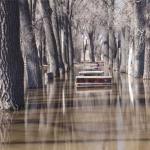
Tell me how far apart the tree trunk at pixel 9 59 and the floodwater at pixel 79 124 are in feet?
1.86

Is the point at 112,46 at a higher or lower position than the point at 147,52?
higher

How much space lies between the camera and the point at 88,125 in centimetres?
1280

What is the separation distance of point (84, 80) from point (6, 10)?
10.9 m

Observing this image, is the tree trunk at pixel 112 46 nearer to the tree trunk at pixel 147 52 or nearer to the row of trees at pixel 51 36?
the row of trees at pixel 51 36

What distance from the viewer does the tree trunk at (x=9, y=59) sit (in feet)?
51.6

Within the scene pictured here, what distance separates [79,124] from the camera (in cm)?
1303

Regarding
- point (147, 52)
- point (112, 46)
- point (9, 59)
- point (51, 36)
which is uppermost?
point (51, 36)

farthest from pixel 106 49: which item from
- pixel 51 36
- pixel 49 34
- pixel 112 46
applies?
pixel 49 34

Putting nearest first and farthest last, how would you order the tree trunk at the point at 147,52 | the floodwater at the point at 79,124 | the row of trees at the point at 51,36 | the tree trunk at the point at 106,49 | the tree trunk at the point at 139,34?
the floodwater at the point at 79,124 → the row of trees at the point at 51,36 → the tree trunk at the point at 147,52 → the tree trunk at the point at 139,34 → the tree trunk at the point at 106,49

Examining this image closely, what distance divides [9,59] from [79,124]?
394cm

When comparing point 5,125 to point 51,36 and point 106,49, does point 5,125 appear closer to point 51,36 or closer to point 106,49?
point 51,36

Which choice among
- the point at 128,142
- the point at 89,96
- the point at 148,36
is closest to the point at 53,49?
the point at 148,36

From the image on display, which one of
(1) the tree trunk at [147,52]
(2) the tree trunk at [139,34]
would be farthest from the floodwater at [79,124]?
(2) the tree trunk at [139,34]

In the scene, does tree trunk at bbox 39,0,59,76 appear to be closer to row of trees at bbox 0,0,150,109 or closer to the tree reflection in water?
row of trees at bbox 0,0,150,109
